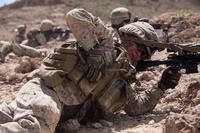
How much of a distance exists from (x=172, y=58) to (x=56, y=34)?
45.0ft

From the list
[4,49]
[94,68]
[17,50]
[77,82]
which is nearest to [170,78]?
[94,68]

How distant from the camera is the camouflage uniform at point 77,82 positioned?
509 cm

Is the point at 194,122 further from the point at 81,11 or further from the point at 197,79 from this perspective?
the point at 197,79

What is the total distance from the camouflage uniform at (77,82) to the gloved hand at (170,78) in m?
0.39

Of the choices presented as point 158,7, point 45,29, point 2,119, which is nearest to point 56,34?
point 45,29

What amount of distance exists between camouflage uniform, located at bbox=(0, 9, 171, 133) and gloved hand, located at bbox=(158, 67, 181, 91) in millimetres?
386

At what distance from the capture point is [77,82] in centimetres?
547

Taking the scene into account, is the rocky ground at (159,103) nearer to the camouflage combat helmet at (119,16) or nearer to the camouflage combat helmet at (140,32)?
the camouflage combat helmet at (140,32)

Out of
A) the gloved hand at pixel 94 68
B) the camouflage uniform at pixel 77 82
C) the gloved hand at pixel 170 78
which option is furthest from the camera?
the gloved hand at pixel 170 78

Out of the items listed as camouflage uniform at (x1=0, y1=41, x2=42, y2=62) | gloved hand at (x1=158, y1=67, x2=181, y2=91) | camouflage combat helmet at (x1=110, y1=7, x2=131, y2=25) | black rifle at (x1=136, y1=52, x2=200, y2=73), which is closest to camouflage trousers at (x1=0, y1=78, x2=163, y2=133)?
gloved hand at (x1=158, y1=67, x2=181, y2=91)

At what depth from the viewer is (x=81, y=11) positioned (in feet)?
18.0

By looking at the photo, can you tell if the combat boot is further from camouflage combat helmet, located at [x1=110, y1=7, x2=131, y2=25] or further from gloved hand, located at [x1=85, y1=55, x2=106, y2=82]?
gloved hand, located at [x1=85, y1=55, x2=106, y2=82]

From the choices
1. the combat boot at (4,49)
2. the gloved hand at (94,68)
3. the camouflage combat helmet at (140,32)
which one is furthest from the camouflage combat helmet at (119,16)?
the combat boot at (4,49)

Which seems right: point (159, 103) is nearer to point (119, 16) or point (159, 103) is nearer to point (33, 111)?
point (119, 16)
